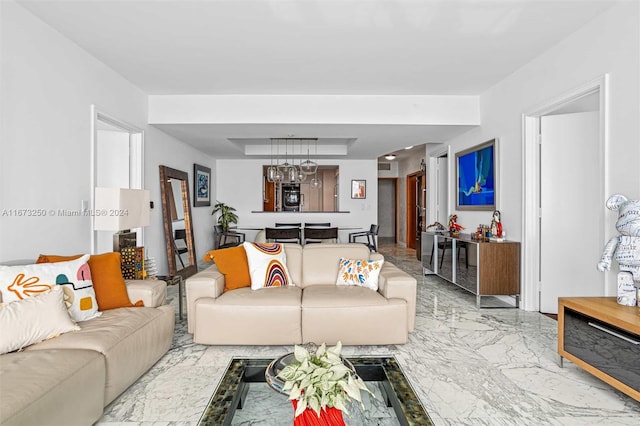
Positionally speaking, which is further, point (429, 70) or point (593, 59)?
point (429, 70)

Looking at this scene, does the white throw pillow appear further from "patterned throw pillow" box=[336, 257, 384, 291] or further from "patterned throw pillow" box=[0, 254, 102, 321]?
"patterned throw pillow" box=[336, 257, 384, 291]

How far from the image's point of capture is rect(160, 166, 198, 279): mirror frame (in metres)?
4.81

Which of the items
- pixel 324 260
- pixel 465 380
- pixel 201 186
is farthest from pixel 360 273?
pixel 201 186

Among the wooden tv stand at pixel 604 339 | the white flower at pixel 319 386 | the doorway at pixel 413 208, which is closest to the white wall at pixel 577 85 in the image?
the wooden tv stand at pixel 604 339

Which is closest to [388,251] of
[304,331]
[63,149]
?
[304,331]

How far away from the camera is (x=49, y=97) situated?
272cm

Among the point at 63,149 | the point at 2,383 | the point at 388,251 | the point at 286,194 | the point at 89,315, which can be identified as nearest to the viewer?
the point at 2,383

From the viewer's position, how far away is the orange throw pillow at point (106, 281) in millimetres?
2365

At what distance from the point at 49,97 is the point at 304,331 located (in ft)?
8.69

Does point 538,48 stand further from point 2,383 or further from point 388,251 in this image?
point 388,251

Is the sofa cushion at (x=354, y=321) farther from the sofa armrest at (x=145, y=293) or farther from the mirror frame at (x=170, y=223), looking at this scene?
the mirror frame at (x=170, y=223)

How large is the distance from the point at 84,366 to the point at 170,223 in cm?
353

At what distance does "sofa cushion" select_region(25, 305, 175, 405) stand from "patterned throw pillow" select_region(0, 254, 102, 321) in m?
0.10

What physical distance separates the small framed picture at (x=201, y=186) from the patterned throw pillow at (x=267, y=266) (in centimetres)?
355
